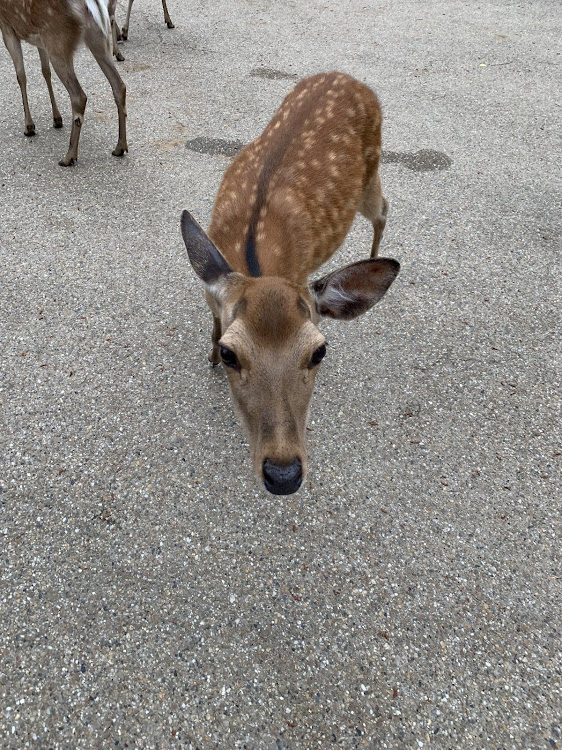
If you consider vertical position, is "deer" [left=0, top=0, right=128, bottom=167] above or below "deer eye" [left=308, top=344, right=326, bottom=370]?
above

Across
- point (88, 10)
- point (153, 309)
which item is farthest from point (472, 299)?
point (88, 10)

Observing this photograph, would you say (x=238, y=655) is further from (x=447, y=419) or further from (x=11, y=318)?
(x=11, y=318)

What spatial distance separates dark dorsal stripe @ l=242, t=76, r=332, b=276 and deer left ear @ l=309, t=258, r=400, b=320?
37cm

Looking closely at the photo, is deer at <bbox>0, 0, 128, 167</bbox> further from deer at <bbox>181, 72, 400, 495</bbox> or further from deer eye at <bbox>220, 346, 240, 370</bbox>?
deer eye at <bbox>220, 346, 240, 370</bbox>

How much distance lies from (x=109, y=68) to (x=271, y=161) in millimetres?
3072

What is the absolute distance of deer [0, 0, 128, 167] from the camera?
14.7 feet

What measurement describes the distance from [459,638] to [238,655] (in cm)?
97

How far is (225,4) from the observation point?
30.0 ft

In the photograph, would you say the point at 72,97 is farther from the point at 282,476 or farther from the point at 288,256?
the point at 282,476

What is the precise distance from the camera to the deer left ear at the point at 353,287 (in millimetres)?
2176

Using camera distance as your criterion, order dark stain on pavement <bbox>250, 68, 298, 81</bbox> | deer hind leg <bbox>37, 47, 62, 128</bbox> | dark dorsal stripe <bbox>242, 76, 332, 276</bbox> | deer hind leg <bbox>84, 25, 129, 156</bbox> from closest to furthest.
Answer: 1. dark dorsal stripe <bbox>242, 76, 332, 276</bbox>
2. deer hind leg <bbox>84, 25, 129, 156</bbox>
3. deer hind leg <bbox>37, 47, 62, 128</bbox>
4. dark stain on pavement <bbox>250, 68, 298, 81</bbox>

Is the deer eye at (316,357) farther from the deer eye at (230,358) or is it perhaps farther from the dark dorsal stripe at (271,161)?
the dark dorsal stripe at (271,161)

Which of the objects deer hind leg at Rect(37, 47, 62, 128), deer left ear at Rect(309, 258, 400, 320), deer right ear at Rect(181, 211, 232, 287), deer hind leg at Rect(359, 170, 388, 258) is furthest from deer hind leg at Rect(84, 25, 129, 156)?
deer left ear at Rect(309, 258, 400, 320)

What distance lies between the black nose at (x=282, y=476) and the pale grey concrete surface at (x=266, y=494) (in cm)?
79
